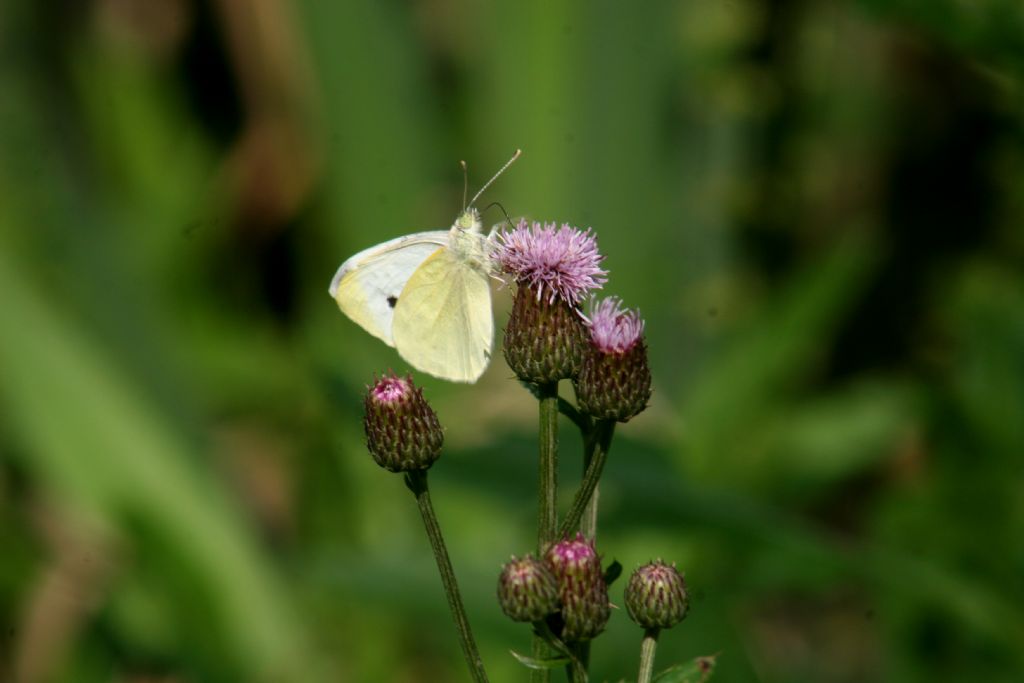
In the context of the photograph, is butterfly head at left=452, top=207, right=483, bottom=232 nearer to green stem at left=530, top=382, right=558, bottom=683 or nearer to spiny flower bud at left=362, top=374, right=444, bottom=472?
spiny flower bud at left=362, top=374, right=444, bottom=472

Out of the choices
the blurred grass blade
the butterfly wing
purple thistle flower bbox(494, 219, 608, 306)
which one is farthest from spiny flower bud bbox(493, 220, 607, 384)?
the blurred grass blade

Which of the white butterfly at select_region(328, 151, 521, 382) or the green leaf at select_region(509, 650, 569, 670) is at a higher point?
the white butterfly at select_region(328, 151, 521, 382)

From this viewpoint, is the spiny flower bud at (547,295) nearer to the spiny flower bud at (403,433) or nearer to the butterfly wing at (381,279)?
the spiny flower bud at (403,433)

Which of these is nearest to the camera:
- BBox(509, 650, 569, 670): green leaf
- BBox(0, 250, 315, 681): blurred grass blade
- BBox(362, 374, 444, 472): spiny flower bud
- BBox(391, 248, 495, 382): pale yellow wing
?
BBox(509, 650, 569, 670): green leaf

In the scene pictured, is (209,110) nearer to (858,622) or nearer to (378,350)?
(378,350)

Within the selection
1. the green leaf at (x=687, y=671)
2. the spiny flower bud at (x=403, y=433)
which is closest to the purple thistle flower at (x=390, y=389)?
the spiny flower bud at (x=403, y=433)

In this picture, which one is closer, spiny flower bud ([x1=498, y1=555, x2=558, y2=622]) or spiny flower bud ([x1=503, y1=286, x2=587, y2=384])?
spiny flower bud ([x1=498, y1=555, x2=558, y2=622])
